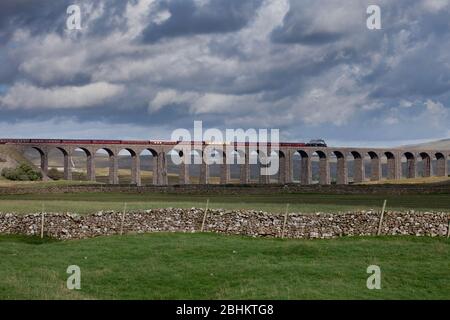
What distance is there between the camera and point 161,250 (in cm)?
2716

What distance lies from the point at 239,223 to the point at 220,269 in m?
12.8

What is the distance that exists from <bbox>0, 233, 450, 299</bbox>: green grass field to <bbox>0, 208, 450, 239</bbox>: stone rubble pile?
11.1 ft

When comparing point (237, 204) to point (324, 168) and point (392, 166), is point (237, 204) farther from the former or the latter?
point (392, 166)

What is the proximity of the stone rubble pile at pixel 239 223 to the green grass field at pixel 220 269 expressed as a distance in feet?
11.1

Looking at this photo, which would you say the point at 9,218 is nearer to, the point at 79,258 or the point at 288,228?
the point at 79,258

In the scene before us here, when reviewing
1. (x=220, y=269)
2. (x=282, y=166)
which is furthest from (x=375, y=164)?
(x=220, y=269)

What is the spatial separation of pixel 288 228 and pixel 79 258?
517 inches

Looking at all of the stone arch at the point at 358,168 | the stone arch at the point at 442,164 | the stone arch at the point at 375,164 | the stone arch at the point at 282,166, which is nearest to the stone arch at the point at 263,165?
the stone arch at the point at 282,166

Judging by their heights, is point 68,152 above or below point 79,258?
above

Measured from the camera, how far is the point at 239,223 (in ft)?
117

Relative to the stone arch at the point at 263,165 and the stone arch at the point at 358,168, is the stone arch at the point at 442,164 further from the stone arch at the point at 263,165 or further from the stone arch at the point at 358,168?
the stone arch at the point at 263,165

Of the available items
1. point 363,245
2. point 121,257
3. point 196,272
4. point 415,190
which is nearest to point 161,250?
point 121,257

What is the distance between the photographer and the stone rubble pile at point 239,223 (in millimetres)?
34438

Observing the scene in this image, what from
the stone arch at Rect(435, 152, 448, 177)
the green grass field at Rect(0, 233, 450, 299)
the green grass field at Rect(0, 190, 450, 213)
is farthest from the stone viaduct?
the green grass field at Rect(0, 233, 450, 299)
